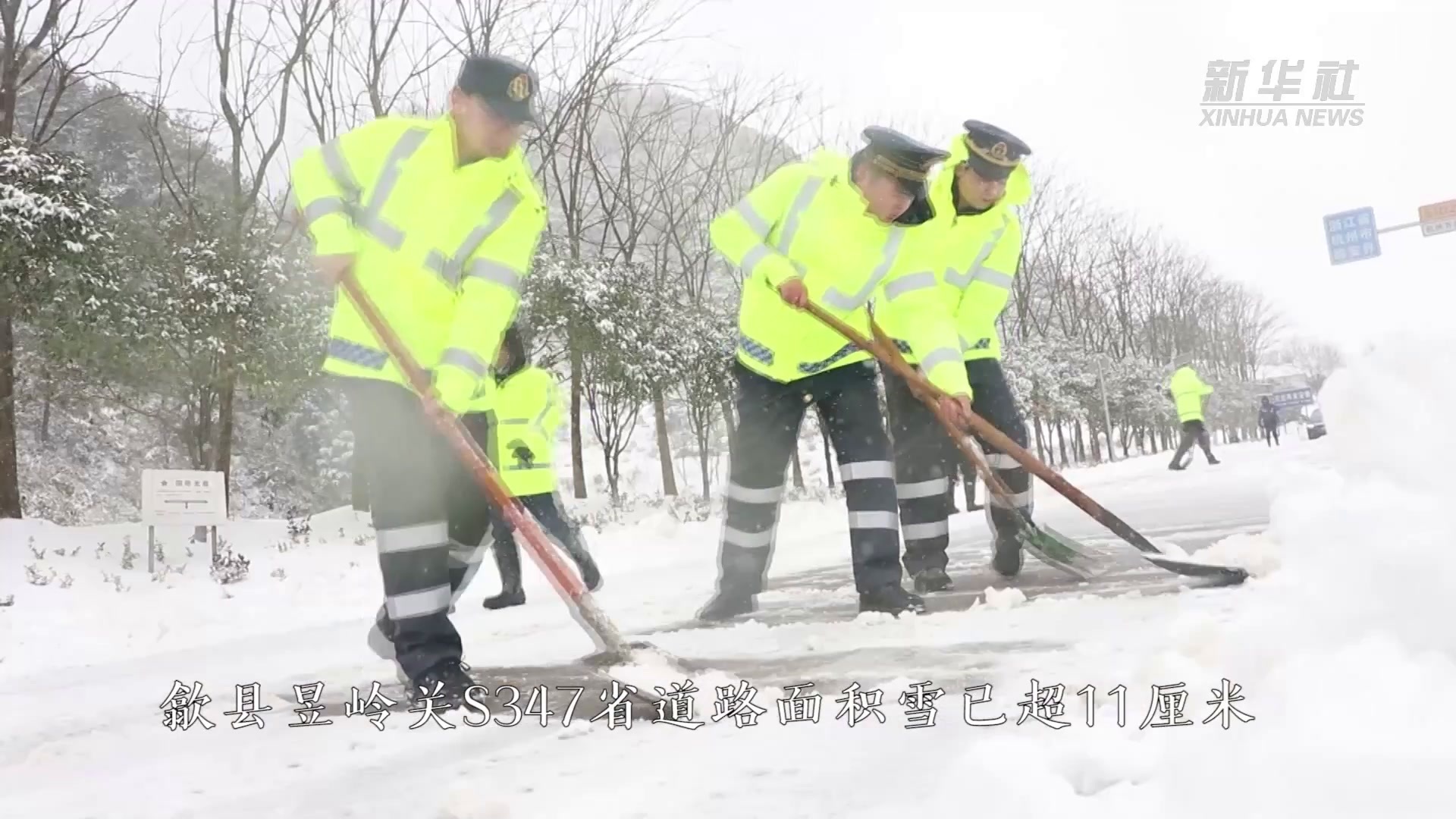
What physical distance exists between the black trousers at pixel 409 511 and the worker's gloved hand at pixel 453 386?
0.23ft

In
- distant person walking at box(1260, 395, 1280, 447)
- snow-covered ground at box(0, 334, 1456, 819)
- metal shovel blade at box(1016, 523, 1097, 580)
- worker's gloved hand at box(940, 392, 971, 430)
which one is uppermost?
distant person walking at box(1260, 395, 1280, 447)

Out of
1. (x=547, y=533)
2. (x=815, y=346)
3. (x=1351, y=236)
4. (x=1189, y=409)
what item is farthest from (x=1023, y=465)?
(x=1351, y=236)

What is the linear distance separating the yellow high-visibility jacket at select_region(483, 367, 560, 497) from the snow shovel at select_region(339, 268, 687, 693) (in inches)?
67.6

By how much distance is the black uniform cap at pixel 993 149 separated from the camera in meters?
3.60

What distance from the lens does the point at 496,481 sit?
246 cm

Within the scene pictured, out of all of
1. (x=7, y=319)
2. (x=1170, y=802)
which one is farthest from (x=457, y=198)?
(x=7, y=319)

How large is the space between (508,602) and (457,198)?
2.38 meters

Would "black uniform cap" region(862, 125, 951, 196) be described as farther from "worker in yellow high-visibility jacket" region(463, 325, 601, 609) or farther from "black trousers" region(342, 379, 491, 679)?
"worker in yellow high-visibility jacket" region(463, 325, 601, 609)

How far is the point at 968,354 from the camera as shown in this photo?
4.07m

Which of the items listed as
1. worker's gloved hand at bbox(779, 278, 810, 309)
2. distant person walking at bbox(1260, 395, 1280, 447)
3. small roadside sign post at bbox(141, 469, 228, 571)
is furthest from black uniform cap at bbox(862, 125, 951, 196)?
distant person walking at bbox(1260, 395, 1280, 447)

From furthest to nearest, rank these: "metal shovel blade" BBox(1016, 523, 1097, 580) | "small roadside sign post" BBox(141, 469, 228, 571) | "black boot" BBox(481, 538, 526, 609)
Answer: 1. "small roadside sign post" BBox(141, 469, 228, 571)
2. "black boot" BBox(481, 538, 526, 609)
3. "metal shovel blade" BBox(1016, 523, 1097, 580)

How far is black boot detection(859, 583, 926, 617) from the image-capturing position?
308 centimetres

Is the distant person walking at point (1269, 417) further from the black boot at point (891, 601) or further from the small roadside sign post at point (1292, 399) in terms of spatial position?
the black boot at point (891, 601)

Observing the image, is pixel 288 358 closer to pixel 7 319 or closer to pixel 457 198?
pixel 7 319
